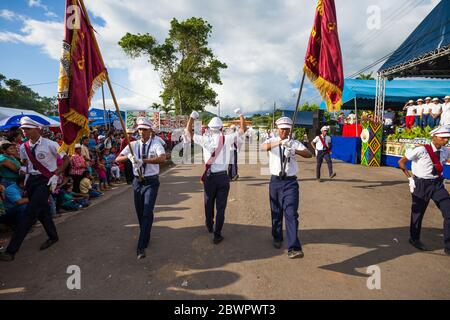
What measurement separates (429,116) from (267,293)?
13.7 meters

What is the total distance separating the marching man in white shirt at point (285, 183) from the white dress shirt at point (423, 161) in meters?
1.70

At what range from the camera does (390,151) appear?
517 inches

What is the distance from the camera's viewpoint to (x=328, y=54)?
4.30 m

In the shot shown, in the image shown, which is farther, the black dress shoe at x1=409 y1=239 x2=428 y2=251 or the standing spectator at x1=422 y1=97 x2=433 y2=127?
the standing spectator at x1=422 y1=97 x2=433 y2=127

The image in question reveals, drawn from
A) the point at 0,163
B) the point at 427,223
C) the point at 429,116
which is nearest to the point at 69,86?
the point at 0,163

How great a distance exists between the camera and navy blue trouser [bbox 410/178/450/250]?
412 cm

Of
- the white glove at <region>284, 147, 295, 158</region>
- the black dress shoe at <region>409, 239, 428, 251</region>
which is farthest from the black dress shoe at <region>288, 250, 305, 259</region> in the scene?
the black dress shoe at <region>409, 239, 428, 251</region>

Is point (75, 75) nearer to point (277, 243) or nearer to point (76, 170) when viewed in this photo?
point (277, 243)

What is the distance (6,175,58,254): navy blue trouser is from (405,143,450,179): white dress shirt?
5.70 meters

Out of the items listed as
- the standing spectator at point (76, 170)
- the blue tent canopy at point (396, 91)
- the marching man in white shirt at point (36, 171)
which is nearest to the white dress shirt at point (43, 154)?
the marching man in white shirt at point (36, 171)

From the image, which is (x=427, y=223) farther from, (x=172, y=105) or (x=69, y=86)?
(x=172, y=105)

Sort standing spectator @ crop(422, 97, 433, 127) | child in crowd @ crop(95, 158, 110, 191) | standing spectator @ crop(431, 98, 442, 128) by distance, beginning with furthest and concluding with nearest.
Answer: standing spectator @ crop(422, 97, 433, 127)
standing spectator @ crop(431, 98, 442, 128)
child in crowd @ crop(95, 158, 110, 191)

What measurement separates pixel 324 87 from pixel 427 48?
32.3ft

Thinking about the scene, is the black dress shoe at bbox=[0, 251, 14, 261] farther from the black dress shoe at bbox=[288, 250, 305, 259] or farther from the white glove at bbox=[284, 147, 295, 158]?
the white glove at bbox=[284, 147, 295, 158]
